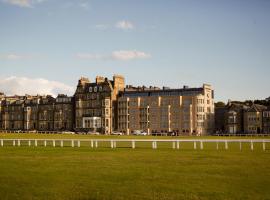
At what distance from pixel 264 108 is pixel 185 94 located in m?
24.9

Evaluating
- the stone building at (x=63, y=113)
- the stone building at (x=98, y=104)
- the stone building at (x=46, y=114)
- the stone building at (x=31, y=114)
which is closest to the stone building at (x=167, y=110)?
the stone building at (x=98, y=104)

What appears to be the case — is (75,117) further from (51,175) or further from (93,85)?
(51,175)

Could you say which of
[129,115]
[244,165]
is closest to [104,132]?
[129,115]

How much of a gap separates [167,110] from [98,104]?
27.8 meters

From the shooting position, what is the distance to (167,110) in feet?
500

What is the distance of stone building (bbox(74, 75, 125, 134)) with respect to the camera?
16275 centimetres

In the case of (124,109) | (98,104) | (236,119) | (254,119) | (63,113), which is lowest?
(254,119)

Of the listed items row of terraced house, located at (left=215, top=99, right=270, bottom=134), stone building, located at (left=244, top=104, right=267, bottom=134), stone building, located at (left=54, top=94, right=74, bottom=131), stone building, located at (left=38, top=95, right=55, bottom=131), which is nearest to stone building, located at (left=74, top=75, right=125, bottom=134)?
stone building, located at (left=54, top=94, right=74, bottom=131)

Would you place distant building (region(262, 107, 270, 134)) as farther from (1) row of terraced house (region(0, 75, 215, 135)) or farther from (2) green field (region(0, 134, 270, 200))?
(2) green field (region(0, 134, 270, 200))

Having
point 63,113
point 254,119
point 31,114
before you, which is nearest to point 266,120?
point 254,119

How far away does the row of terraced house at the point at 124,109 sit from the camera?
485 feet

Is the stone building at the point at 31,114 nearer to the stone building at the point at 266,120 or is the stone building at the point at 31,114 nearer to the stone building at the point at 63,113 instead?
the stone building at the point at 63,113

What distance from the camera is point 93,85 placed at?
16988cm

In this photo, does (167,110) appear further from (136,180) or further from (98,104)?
(136,180)
